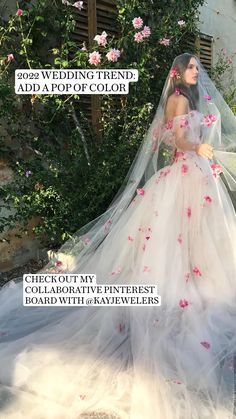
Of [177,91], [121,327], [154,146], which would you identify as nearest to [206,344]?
[121,327]

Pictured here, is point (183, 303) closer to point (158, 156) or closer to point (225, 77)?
point (158, 156)

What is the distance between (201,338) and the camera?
8.21 feet

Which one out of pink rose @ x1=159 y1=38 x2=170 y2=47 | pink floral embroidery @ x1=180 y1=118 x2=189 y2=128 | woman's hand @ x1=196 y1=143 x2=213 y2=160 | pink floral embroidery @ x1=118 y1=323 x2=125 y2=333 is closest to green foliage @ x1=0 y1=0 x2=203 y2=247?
pink rose @ x1=159 y1=38 x2=170 y2=47

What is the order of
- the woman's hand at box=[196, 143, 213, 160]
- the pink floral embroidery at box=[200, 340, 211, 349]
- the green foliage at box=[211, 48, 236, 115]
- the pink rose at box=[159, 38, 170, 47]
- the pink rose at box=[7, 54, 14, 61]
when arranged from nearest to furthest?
the pink floral embroidery at box=[200, 340, 211, 349] → the woman's hand at box=[196, 143, 213, 160] → the pink rose at box=[7, 54, 14, 61] → the pink rose at box=[159, 38, 170, 47] → the green foliage at box=[211, 48, 236, 115]

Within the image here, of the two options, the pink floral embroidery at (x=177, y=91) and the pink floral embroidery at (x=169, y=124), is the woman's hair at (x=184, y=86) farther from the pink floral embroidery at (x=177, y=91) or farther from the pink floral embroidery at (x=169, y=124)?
the pink floral embroidery at (x=169, y=124)

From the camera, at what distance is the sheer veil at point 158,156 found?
10.5 ft

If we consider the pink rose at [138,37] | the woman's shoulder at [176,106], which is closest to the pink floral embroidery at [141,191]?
the woman's shoulder at [176,106]

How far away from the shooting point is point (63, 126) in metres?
4.10

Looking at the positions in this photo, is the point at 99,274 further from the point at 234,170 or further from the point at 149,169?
the point at 234,170

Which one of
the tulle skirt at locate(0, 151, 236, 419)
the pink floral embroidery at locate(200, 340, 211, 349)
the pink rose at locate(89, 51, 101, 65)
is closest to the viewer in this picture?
the tulle skirt at locate(0, 151, 236, 419)

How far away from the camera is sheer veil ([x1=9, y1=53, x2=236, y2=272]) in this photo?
10.5 ft

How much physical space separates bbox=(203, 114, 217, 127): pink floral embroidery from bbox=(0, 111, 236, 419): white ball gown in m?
0.04

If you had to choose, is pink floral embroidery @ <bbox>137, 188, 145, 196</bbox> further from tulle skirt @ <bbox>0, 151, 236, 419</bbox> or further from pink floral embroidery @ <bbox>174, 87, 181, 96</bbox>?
pink floral embroidery @ <bbox>174, 87, 181, 96</bbox>

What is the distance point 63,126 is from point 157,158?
1124 millimetres
